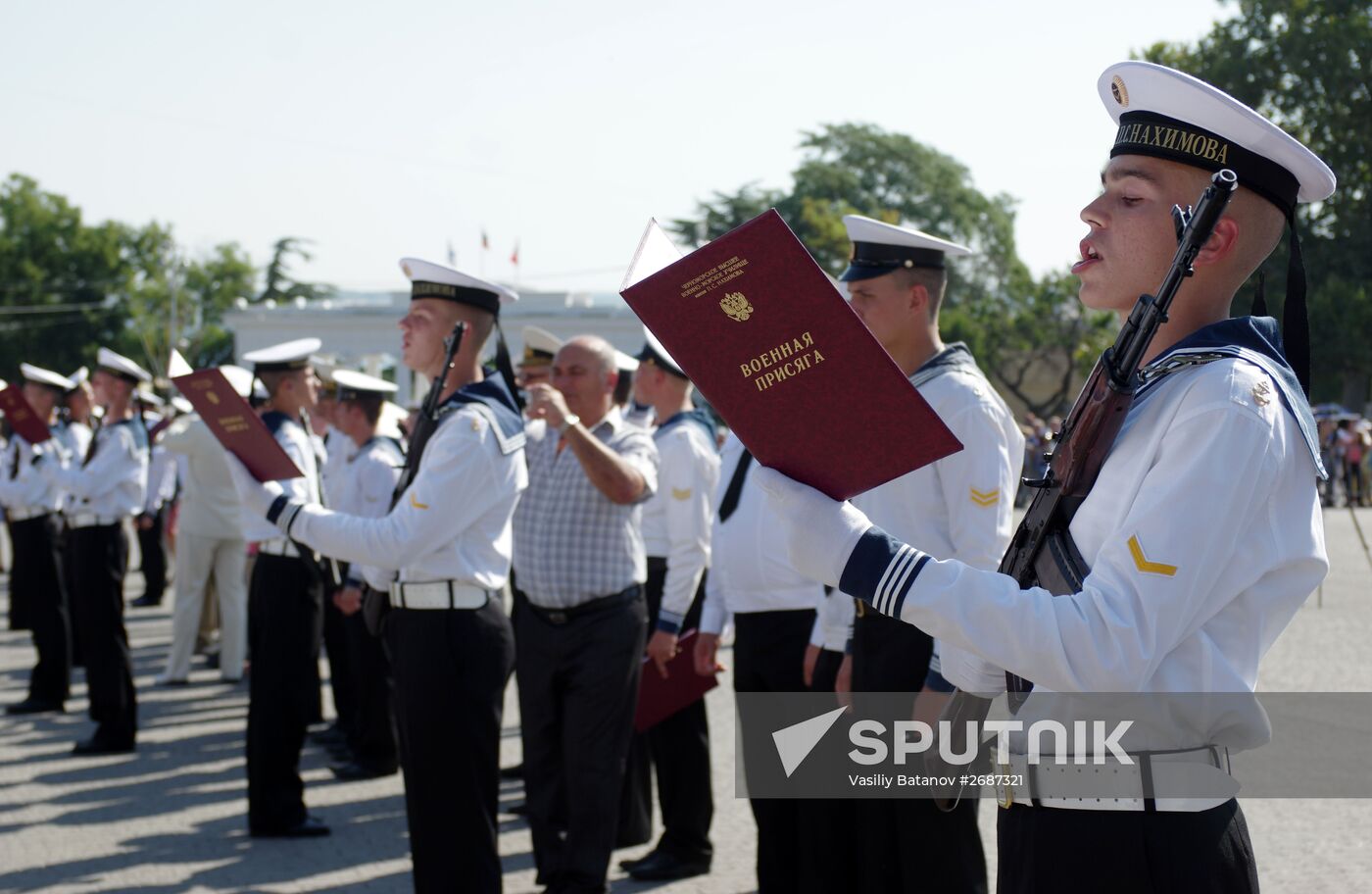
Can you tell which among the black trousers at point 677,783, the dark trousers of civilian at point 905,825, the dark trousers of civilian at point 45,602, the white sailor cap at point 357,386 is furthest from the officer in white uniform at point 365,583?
the dark trousers of civilian at point 905,825

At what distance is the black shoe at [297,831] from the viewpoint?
22.5 feet

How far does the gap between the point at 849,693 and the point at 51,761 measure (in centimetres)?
597

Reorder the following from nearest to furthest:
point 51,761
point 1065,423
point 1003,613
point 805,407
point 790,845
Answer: point 1003,613 < point 805,407 < point 1065,423 < point 790,845 < point 51,761

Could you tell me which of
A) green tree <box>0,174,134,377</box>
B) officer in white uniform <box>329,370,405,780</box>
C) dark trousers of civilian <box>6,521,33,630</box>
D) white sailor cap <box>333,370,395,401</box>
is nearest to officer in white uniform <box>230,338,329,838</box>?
officer in white uniform <box>329,370,405,780</box>

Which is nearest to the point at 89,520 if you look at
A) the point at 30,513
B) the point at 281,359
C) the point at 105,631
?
the point at 105,631

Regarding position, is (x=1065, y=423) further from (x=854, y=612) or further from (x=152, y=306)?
(x=152, y=306)

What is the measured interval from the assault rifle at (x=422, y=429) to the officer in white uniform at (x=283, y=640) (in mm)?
1369

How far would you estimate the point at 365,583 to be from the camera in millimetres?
8367

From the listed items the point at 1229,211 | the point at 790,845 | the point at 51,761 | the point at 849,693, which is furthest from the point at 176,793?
the point at 1229,211

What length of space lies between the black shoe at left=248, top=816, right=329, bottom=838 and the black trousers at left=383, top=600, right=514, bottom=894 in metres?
2.06

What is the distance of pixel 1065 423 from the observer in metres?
2.49

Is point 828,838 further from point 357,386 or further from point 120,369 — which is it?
point 120,369

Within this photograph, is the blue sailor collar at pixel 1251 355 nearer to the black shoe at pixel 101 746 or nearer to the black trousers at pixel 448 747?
the black trousers at pixel 448 747

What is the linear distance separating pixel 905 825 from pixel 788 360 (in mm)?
2234
